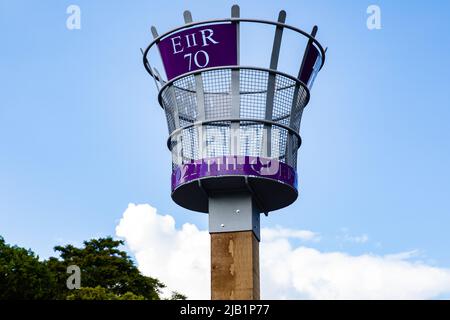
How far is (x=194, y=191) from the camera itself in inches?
1153

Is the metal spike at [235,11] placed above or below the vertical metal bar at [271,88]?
above

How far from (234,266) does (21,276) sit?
2014cm

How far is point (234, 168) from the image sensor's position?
28.0 metres

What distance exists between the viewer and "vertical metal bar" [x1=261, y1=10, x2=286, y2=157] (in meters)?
28.5

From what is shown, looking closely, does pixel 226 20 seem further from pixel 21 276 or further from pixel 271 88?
pixel 21 276

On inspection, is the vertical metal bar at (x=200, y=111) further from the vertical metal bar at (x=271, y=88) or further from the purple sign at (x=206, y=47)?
the vertical metal bar at (x=271, y=88)

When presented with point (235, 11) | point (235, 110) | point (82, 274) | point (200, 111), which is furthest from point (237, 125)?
point (82, 274)

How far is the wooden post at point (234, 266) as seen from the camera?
2764 centimetres

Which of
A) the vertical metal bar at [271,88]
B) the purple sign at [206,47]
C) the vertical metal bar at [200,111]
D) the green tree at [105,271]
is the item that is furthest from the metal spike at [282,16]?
the green tree at [105,271]

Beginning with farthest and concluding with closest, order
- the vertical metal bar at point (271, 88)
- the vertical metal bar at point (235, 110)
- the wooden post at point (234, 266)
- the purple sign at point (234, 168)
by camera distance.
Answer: the vertical metal bar at point (271, 88)
the vertical metal bar at point (235, 110)
the purple sign at point (234, 168)
the wooden post at point (234, 266)

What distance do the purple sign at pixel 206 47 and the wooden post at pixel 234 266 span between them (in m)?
6.17
